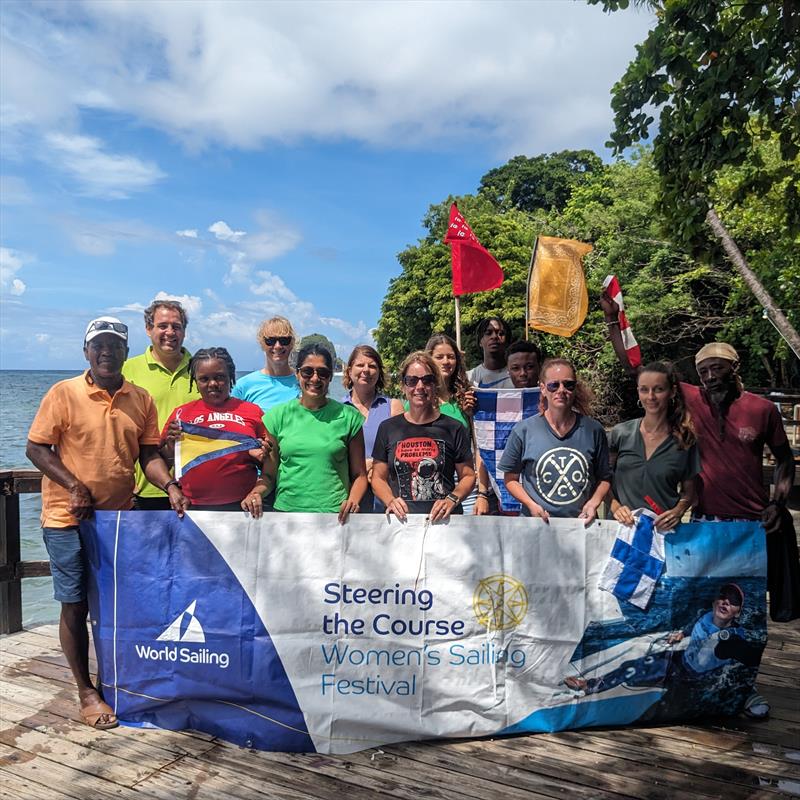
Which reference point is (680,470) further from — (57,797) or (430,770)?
(57,797)

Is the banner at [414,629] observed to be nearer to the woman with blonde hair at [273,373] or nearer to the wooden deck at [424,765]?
the wooden deck at [424,765]

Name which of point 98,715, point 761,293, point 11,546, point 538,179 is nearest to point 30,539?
point 11,546

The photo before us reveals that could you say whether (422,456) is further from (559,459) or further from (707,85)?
(707,85)

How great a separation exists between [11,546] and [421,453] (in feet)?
10.7

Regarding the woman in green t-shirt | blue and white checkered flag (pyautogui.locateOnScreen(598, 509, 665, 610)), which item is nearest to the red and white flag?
blue and white checkered flag (pyautogui.locateOnScreen(598, 509, 665, 610))

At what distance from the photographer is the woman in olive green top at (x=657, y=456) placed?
3.85 m

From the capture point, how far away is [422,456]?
154 inches

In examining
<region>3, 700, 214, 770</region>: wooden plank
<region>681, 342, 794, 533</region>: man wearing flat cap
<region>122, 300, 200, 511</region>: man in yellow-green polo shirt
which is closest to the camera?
<region>3, 700, 214, 770</region>: wooden plank

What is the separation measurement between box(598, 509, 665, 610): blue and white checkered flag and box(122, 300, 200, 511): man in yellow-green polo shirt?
2.57 meters

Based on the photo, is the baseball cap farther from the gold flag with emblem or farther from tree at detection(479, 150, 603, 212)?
tree at detection(479, 150, 603, 212)

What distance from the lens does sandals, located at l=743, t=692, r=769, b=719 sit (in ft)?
12.9

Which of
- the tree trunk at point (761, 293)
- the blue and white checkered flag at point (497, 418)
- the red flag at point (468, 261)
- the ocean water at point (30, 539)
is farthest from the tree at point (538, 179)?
the blue and white checkered flag at point (497, 418)

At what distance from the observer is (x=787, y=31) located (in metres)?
4.70

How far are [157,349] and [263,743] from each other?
2.37m
